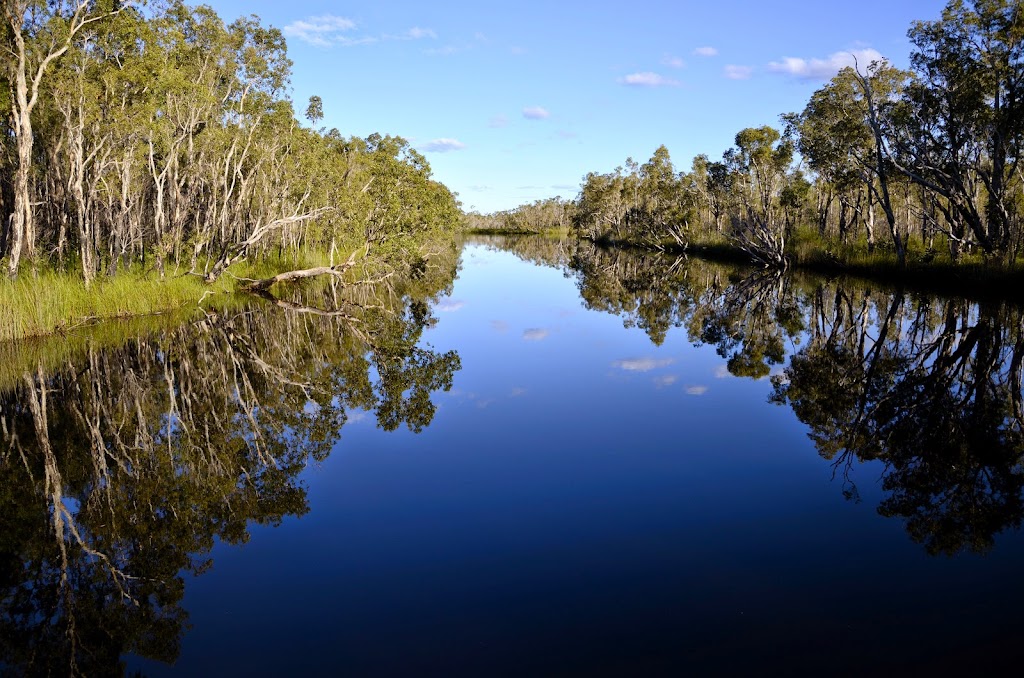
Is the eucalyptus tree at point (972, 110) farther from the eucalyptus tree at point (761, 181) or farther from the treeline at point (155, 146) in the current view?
the treeline at point (155, 146)

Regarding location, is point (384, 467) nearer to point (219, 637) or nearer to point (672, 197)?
point (219, 637)

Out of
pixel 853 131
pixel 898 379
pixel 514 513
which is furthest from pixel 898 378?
pixel 853 131

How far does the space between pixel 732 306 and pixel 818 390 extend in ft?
48.7

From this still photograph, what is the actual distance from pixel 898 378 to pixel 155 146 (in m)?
30.1

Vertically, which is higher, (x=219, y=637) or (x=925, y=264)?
(x=925, y=264)

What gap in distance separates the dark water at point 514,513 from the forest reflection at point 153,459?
5 cm

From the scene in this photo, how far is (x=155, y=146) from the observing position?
97.9 feet

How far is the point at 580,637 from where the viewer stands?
5.78 metres

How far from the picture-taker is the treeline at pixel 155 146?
69.1ft

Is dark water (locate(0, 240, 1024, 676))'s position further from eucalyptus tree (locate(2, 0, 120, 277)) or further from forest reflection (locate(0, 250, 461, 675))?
eucalyptus tree (locate(2, 0, 120, 277))

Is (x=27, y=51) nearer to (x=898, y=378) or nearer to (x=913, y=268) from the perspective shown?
(x=898, y=378)

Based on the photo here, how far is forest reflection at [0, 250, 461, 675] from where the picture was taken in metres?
6.32

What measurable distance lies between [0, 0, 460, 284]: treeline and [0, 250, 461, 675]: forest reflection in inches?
297

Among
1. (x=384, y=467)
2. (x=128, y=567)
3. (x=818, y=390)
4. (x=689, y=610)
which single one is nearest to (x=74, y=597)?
(x=128, y=567)
